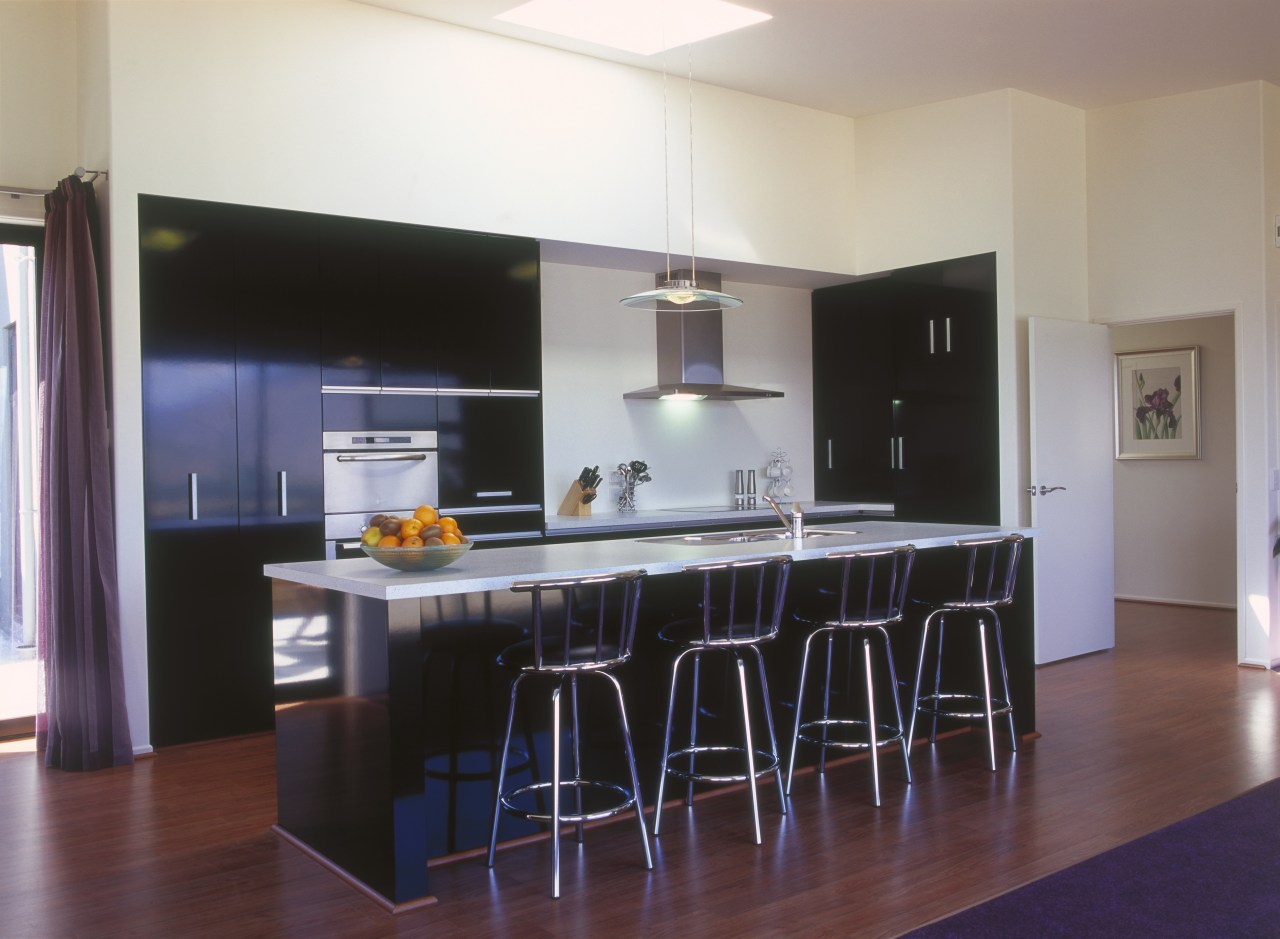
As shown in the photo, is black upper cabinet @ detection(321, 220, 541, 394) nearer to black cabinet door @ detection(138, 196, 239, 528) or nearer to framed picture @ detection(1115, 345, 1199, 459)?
black cabinet door @ detection(138, 196, 239, 528)

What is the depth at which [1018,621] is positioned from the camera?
4844mm

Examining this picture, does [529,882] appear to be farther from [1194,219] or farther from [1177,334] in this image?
[1177,334]

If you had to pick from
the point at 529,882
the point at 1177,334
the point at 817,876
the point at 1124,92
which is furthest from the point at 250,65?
the point at 1177,334

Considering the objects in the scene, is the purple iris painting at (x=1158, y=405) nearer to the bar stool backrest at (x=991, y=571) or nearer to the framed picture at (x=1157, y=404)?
the framed picture at (x=1157, y=404)

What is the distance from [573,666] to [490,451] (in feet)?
7.94

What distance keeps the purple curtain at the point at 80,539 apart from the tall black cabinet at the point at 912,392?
4.45 metres

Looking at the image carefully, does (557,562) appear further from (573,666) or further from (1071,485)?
(1071,485)

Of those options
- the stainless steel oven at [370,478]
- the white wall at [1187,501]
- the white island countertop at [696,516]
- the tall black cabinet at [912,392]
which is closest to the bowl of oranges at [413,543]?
the stainless steel oven at [370,478]

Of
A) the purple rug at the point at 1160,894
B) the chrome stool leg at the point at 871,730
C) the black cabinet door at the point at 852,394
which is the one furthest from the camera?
the black cabinet door at the point at 852,394

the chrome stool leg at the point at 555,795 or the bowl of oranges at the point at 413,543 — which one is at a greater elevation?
the bowl of oranges at the point at 413,543

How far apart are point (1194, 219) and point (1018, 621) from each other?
3.02 metres

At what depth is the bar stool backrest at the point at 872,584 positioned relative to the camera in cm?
394

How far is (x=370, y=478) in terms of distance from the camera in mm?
5105

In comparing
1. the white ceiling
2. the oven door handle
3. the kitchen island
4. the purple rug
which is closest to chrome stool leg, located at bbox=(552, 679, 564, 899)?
the kitchen island
